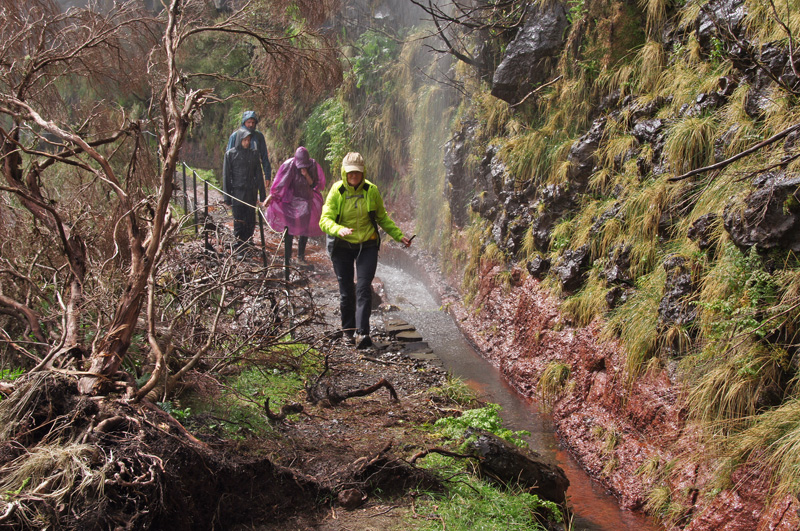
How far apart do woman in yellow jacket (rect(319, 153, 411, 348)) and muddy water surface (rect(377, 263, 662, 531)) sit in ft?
4.05

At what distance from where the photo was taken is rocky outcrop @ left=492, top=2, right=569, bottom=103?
762 centimetres

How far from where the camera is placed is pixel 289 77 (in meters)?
6.06

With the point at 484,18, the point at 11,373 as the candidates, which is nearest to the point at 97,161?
the point at 11,373

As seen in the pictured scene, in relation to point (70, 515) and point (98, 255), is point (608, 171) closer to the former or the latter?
point (98, 255)

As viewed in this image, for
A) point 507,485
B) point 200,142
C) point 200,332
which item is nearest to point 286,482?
point 507,485

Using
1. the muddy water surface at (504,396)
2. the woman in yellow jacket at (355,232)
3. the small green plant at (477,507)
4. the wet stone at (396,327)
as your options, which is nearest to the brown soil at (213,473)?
the small green plant at (477,507)

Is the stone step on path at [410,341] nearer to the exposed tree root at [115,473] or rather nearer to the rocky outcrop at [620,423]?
the rocky outcrop at [620,423]

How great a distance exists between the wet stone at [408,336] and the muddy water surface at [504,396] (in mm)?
337

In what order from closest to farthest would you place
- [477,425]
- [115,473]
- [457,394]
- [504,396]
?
[115,473], [477,425], [457,394], [504,396]

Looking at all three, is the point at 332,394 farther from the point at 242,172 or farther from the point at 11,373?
the point at 242,172

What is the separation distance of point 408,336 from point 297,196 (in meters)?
2.87

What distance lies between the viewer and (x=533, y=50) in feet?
25.5

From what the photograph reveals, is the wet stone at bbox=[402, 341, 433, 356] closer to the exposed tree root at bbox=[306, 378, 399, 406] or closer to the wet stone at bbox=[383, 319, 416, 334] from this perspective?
the wet stone at bbox=[383, 319, 416, 334]

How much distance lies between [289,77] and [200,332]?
287 cm
